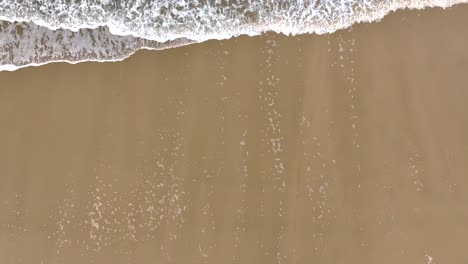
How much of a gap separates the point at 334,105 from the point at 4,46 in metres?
1.83

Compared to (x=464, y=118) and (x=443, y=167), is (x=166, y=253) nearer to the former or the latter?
(x=443, y=167)

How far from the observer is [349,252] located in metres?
2.29

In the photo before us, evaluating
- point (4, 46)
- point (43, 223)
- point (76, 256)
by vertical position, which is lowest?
point (76, 256)

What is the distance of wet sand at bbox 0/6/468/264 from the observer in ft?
7.48

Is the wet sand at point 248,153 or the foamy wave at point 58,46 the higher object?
the foamy wave at point 58,46

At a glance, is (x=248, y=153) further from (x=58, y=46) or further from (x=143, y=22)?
(x=58, y=46)

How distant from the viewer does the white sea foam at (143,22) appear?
2.29 m

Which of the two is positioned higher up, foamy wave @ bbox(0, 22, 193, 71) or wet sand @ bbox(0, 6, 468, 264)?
foamy wave @ bbox(0, 22, 193, 71)

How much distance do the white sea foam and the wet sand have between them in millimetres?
75

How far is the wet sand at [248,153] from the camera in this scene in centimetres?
228

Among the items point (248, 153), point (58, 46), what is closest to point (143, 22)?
point (58, 46)

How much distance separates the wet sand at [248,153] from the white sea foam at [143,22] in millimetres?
75

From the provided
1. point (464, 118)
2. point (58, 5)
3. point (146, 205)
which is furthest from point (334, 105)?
point (58, 5)

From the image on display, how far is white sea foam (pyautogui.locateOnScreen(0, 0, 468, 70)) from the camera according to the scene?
2.29 metres
